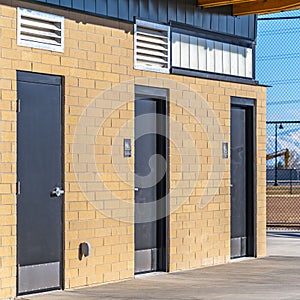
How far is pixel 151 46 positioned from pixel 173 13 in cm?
72

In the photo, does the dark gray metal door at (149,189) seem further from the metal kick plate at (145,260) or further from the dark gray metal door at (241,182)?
the dark gray metal door at (241,182)

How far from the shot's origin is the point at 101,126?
12.2m

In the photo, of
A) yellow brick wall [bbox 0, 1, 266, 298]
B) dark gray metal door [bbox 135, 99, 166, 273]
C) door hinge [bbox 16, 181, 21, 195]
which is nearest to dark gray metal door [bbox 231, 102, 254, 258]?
yellow brick wall [bbox 0, 1, 266, 298]

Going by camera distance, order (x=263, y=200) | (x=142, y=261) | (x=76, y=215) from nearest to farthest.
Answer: (x=76, y=215) < (x=142, y=261) < (x=263, y=200)

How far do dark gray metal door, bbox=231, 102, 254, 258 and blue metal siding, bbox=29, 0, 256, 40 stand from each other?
1.33m

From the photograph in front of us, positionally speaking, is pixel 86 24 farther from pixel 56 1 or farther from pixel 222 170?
pixel 222 170

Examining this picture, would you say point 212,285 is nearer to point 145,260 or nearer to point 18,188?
point 145,260

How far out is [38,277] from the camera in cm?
1115

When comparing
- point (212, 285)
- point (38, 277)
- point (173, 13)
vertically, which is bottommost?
point (212, 285)

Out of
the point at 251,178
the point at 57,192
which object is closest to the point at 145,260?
the point at 57,192

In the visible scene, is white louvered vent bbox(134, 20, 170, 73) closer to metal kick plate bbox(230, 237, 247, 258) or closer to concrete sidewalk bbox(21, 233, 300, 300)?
concrete sidewalk bbox(21, 233, 300, 300)

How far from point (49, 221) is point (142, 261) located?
2206 mm

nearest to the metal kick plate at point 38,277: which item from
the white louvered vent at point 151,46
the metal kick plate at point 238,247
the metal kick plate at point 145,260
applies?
the metal kick plate at point 145,260

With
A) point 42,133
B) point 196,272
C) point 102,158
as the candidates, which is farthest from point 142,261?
point 42,133
